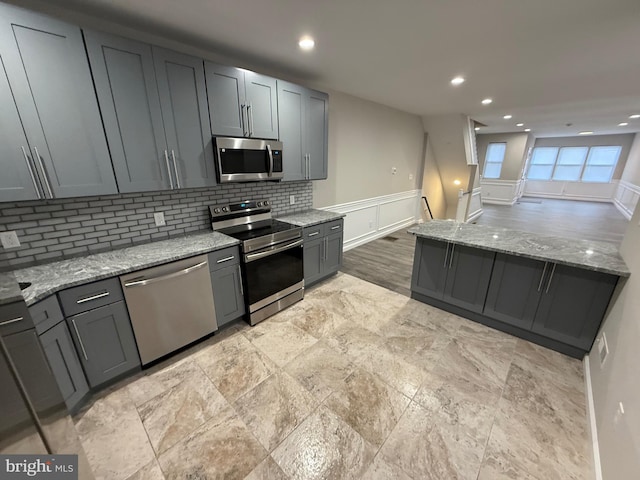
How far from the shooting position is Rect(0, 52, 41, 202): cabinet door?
4.78 feet

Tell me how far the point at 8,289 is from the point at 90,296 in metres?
1.28

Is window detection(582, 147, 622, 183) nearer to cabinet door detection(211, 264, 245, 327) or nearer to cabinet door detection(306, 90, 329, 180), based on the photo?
cabinet door detection(306, 90, 329, 180)

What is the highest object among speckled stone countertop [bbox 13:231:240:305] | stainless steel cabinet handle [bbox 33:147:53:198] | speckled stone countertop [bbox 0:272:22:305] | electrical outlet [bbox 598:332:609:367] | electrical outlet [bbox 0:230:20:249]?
stainless steel cabinet handle [bbox 33:147:53:198]

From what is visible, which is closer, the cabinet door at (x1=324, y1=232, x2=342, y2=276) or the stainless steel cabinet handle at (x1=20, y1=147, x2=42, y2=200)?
the stainless steel cabinet handle at (x1=20, y1=147, x2=42, y2=200)

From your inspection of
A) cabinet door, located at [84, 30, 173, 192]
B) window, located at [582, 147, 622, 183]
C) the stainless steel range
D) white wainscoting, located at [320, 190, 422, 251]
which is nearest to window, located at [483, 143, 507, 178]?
window, located at [582, 147, 622, 183]

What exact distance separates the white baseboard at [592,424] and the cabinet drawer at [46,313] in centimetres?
314

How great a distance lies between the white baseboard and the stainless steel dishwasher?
2.73m

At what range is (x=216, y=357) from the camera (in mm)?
2221

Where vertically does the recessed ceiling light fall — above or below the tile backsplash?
above

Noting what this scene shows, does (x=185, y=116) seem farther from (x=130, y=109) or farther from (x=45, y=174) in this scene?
(x=45, y=174)

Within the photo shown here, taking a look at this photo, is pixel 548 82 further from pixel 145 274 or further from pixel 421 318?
pixel 145 274

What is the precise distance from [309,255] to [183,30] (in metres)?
2.41

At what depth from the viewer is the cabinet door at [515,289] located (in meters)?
2.28

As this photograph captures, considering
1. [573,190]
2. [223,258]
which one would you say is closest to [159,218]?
[223,258]
